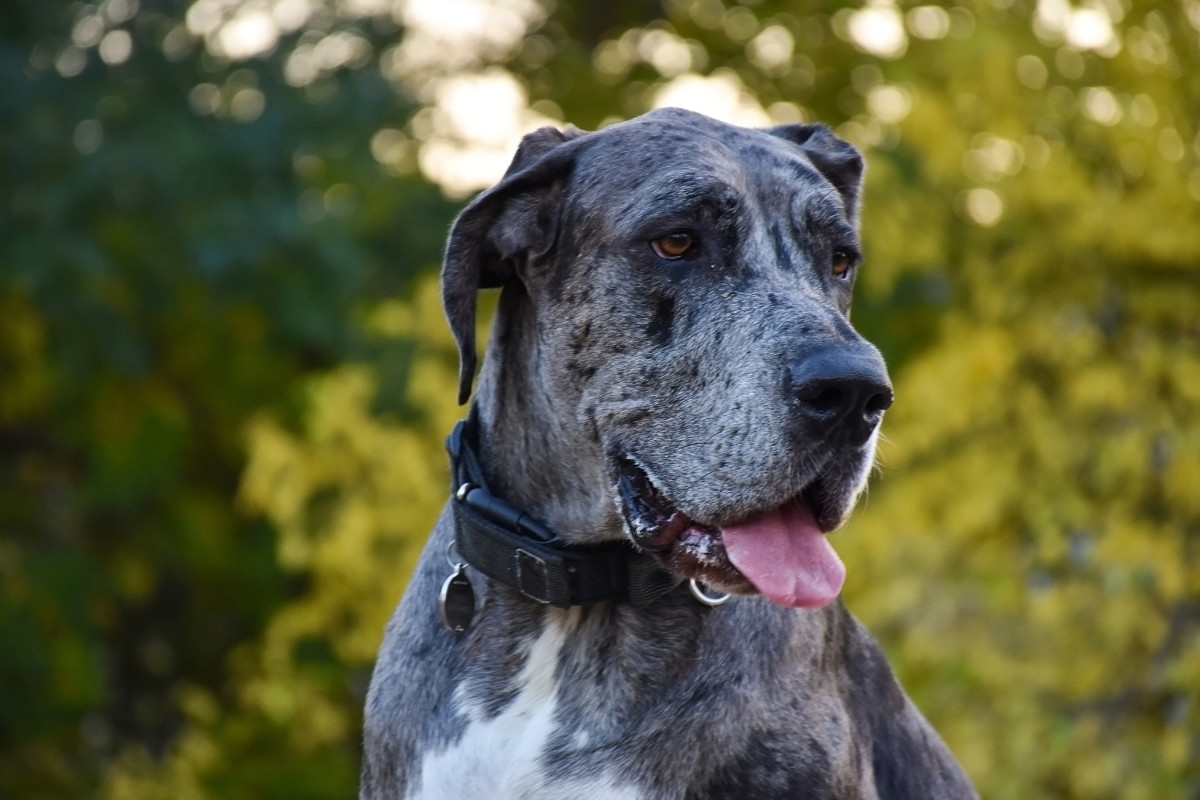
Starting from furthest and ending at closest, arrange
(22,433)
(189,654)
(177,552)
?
(189,654), (22,433), (177,552)

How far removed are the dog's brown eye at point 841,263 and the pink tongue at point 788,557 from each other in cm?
62

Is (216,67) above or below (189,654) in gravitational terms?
above

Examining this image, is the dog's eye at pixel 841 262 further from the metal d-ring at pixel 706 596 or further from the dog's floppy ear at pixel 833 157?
the metal d-ring at pixel 706 596

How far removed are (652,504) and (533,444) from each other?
319mm

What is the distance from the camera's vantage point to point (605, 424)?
3012 mm

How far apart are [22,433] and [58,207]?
2.41 metres

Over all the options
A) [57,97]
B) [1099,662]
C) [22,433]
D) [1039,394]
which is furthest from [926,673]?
[22,433]

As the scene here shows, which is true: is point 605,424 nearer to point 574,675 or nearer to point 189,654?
point 574,675

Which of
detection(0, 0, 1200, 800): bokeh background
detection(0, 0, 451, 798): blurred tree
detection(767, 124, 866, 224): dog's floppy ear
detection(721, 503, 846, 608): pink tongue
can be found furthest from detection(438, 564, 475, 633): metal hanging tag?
detection(0, 0, 451, 798): blurred tree

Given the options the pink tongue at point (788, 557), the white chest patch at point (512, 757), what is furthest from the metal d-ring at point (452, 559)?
the pink tongue at point (788, 557)

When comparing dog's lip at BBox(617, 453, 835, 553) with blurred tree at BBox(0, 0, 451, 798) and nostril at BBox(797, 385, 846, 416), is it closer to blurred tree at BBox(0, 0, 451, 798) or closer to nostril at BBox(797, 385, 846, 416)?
nostril at BBox(797, 385, 846, 416)

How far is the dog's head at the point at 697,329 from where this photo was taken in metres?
2.80

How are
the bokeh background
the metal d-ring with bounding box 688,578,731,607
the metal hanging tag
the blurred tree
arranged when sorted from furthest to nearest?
the blurred tree → the bokeh background → the metal hanging tag → the metal d-ring with bounding box 688,578,731,607

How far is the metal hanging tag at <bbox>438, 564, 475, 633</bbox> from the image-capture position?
10.0 ft
